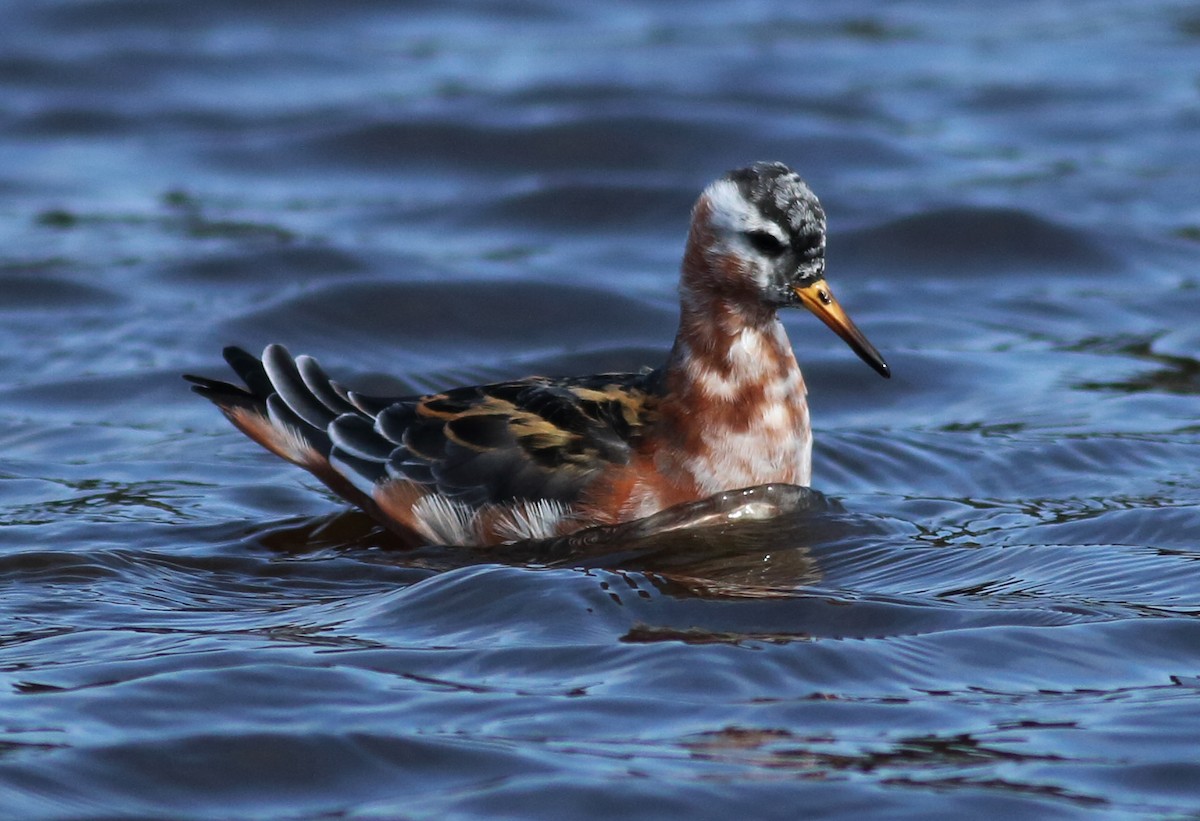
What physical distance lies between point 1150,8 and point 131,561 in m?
14.7

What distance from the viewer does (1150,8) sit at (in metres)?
19.8

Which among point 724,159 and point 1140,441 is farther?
point 724,159

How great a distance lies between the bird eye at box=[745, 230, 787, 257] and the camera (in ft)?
27.2

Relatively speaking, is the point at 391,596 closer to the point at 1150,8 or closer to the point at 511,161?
the point at 511,161

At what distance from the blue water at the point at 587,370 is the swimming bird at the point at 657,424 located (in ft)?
0.85

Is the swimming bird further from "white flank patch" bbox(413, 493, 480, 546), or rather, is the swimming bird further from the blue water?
the blue water

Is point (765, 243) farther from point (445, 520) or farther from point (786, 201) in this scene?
point (445, 520)

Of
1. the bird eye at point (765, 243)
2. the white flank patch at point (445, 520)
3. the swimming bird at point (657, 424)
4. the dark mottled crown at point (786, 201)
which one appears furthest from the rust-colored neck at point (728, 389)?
the white flank patch at point (445, 520)

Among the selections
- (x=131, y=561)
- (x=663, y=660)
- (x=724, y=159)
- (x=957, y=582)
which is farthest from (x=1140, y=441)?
(x=724, y=159)

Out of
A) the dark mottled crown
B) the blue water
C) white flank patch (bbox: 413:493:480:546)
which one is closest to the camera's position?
the blue water

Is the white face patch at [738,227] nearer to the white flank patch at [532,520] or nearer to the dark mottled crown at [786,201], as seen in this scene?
the dark mottled crown at [786,201]

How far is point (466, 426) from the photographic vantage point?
872 centimetres

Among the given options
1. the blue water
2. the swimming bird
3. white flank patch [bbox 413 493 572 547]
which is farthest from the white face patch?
white flank patch [bbox 413 493 572 547]

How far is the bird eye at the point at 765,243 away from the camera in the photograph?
8305 millimetres
